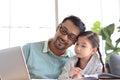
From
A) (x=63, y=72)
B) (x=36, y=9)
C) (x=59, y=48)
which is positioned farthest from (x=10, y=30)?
(x=63, y=72)

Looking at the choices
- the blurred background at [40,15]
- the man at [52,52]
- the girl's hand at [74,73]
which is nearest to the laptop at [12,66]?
the girl's hand at [74,73]

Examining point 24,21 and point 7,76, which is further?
point 24,21

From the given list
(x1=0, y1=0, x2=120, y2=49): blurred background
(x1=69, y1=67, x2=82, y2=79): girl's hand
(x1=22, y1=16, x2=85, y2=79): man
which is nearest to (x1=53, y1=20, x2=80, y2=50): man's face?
(x1=22, y1=16, x2=85, y2=79): man

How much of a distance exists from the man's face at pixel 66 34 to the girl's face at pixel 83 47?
7cm

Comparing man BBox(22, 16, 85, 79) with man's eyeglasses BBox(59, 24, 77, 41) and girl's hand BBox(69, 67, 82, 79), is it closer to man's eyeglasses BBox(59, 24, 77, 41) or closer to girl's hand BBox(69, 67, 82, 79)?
man's eyeglasses BBox(59, 24, 77, 41)

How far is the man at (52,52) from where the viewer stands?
1770 millimetres

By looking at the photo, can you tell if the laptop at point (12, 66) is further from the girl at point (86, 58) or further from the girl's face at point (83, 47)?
the girl's face at point (83, 47)

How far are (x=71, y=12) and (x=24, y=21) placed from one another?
0.63 meters

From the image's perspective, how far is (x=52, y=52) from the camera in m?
1.87

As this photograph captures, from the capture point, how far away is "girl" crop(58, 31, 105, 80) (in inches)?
66.8

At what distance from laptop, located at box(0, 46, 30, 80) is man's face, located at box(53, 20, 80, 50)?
749 millimetres

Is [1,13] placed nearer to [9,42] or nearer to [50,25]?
[9,42]

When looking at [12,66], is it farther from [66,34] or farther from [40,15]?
[40,15]

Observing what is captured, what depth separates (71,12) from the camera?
301cm
